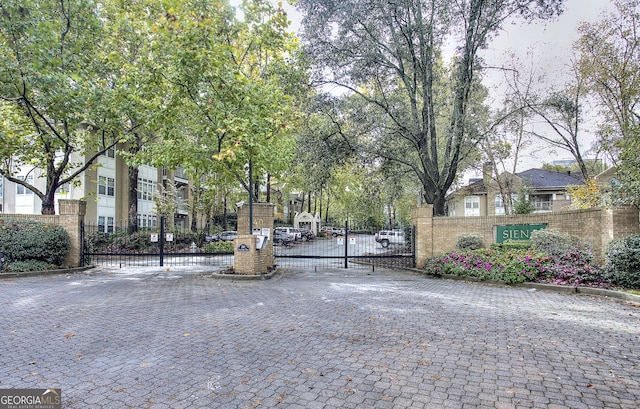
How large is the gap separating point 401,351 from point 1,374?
4.55m

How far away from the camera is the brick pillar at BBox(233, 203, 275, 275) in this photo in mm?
11641

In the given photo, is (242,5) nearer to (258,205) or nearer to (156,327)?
(258,205)

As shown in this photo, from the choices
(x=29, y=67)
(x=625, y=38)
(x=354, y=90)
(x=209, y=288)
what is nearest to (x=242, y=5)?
(x=354, y=90)

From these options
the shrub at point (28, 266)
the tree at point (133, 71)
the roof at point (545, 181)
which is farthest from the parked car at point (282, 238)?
the roof at point (545, 181)

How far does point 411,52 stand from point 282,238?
16918 mm

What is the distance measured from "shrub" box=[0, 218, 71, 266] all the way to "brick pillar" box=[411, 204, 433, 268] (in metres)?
A: 13.2

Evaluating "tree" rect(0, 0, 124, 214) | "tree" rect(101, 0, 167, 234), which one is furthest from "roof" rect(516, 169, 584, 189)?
"tree" rect(0, 0, 124, 214)

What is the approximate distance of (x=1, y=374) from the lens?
3975mm

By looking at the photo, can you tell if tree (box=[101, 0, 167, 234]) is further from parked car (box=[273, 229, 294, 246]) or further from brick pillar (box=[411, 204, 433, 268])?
parked car (box=[273, 229, 294, 246])

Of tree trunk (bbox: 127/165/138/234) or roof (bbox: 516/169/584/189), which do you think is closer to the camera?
tree trunk (bbox: 127/165/138/234)

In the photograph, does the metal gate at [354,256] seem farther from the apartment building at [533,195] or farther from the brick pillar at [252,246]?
the apartment building at [533,195]

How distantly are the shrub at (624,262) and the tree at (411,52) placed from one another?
24.5ft

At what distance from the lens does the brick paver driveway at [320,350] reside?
140 inches

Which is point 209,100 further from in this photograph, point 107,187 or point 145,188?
point 145,188
